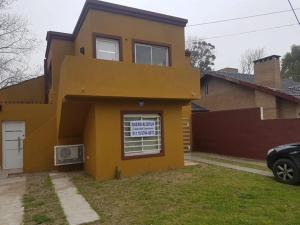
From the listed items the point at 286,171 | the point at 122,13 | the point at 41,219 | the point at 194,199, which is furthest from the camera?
the point at 122,13

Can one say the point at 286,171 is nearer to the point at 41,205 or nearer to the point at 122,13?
the point at 41,205

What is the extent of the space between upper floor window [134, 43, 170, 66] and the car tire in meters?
5.67

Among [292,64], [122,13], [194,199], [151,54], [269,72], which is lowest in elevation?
[194,199]

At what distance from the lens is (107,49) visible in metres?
10.7

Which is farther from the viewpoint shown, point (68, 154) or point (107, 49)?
point (68, 154)

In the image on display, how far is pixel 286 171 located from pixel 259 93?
33.0 ft

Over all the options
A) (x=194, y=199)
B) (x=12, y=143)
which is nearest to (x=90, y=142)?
(x=194, y=199)

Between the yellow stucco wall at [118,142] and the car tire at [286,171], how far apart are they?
11.9ft

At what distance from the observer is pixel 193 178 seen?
9227 mm

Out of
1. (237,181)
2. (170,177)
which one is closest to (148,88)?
(170,177)

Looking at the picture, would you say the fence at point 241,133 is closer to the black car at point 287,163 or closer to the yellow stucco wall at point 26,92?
the black car at point 287,163

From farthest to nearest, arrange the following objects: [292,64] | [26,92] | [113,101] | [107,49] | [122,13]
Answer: [292,64] → [26,92] → [122,13] → [107,49] → [113,101]

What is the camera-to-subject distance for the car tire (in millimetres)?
8281

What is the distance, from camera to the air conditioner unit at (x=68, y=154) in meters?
11.3
